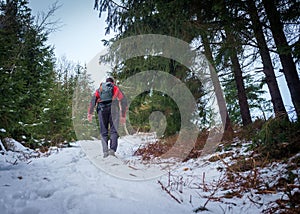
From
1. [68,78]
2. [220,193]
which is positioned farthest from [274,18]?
[68,78]

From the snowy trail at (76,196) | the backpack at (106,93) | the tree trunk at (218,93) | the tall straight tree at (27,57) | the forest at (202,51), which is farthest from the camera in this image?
the tall straight tree at (27,57)

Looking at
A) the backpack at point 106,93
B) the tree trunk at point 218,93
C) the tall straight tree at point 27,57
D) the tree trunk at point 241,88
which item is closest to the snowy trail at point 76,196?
the backpack at point 106,93

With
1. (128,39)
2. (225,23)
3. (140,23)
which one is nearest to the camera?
(225,23)

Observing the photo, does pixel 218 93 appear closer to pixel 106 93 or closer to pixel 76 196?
pixel 106 93

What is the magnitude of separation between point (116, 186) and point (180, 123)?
4901mm

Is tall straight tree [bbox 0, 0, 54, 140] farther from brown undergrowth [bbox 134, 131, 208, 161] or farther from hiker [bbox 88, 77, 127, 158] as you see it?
brown undergrowth [bbox 134, 131, 208, 161]

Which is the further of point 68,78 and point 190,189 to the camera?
point 68,78

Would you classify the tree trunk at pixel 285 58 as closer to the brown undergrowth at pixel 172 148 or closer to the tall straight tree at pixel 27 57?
the brown undergrowth at pixel 172 148

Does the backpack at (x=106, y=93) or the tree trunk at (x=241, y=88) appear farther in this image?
the tree trunk at (x=241, y=88)

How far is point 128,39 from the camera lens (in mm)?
6883

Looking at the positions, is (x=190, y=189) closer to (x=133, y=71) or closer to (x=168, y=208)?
(x=168, y=208)

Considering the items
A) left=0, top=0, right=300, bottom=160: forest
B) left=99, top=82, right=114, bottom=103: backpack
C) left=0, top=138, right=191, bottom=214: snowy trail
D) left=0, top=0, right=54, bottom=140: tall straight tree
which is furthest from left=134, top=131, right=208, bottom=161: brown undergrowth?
left=0, top=0, right=54, bottom=140: tall straight tree

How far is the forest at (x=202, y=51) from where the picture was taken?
390 centimetres

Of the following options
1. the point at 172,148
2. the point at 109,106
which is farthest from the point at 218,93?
the point at 109,106
